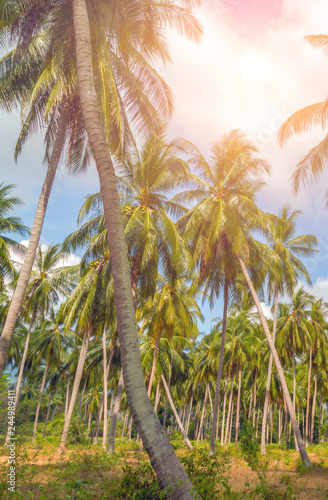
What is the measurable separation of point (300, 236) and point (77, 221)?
13.1 meters

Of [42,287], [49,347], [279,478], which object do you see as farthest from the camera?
[49,347]

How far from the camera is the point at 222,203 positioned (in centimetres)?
1675

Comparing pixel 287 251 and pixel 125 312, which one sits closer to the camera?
pixel 125 312

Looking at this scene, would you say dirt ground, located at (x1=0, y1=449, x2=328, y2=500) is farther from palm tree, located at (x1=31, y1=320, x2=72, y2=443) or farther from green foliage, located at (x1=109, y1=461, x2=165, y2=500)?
palm tree, located at (x1=31, y1=320, x2=72, y2=443)

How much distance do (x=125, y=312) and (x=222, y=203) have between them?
39.4 ft

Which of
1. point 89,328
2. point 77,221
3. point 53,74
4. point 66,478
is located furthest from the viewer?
point 89,328

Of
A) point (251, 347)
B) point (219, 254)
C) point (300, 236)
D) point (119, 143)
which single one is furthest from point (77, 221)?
point (251, 347)

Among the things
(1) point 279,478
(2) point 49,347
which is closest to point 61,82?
(1) point 279,478

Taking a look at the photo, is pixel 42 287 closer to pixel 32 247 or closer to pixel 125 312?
pixel 32 247

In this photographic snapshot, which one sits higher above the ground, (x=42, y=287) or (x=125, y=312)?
(x=42, y=287)

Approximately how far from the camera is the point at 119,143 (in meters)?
9.99

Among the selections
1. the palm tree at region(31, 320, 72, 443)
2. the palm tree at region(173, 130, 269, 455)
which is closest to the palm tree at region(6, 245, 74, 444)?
the palm tree at region(31, 320, 72, 443)

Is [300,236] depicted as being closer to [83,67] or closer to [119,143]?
[119,143]

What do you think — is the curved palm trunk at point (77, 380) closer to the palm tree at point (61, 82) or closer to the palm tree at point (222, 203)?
the palm tree at point (222, 203)
